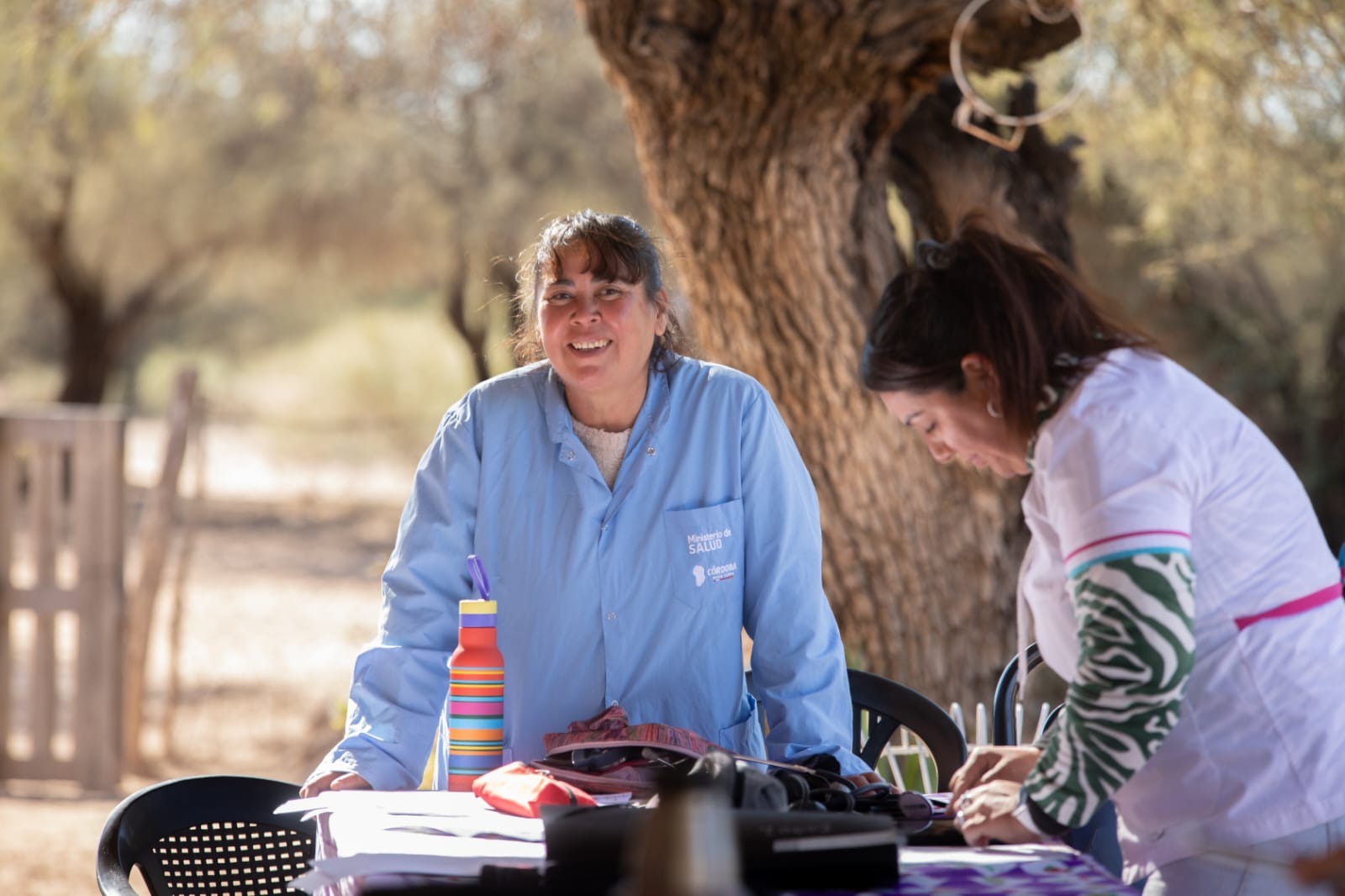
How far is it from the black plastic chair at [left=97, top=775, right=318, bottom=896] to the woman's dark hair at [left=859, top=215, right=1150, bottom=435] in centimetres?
130

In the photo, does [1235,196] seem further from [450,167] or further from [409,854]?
[409,854]

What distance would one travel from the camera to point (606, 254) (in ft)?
8.28

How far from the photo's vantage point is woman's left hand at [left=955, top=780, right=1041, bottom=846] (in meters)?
1.70

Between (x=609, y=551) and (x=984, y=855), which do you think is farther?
(x=609, y=551)

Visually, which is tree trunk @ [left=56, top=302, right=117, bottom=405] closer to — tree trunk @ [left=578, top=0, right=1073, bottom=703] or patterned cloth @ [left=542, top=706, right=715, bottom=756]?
tree trunk @ [left=578, top=0, right=1073, bottom=703]

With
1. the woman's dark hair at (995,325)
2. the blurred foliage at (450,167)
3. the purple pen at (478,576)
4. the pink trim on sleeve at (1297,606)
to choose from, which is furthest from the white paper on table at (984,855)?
the blurred foliage at (450,167)

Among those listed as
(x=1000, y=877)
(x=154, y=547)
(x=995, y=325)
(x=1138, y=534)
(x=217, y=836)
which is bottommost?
(x=217, y=836)

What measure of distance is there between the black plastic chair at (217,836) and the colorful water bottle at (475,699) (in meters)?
0.35

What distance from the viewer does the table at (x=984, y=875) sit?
158 centimetres

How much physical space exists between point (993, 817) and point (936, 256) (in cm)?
67

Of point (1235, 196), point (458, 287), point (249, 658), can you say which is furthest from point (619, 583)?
point (458, 287)

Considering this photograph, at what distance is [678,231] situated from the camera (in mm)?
4496

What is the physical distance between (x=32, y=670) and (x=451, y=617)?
5176mm

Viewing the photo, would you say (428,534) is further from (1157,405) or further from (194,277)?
(194,277)
